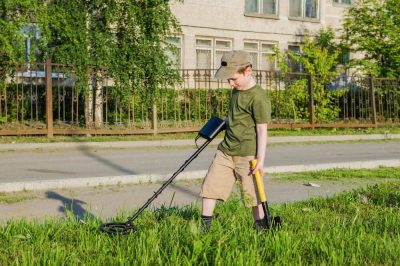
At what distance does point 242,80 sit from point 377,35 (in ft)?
79.0

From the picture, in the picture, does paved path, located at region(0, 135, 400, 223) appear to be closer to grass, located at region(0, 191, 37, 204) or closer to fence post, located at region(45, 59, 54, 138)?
grass, located at region(0, 191, 37, 204)

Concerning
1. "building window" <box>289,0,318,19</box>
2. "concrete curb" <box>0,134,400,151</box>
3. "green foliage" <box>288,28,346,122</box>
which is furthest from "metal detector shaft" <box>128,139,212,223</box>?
"building window" <box>289,0,318,19</box>

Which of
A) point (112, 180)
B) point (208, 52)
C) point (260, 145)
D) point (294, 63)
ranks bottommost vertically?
point (112, 180)

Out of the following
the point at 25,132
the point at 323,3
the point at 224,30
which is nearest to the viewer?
the point at 25,132

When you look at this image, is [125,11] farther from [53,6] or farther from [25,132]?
[25,132]

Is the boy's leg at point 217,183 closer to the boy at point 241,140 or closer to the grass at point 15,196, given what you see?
the boy at point 241,140

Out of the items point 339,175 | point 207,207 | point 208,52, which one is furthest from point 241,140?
point 208,52

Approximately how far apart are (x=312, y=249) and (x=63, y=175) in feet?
21.0

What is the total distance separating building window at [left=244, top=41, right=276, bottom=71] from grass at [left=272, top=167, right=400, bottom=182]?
758 inches

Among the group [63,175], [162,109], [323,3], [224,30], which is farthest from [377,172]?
[323,3]

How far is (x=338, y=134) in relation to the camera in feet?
65.6

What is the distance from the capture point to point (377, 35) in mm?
27703

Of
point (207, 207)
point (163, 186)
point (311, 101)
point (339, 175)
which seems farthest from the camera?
point (311, 101)

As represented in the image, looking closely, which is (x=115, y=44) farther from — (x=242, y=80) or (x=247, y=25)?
(x=247, y=25)
